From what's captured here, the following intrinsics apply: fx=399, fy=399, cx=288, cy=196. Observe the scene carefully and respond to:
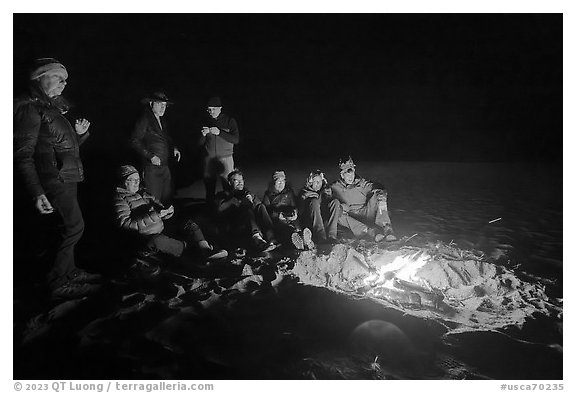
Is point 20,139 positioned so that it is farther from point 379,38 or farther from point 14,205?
point 379,38

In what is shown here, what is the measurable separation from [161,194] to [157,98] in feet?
2.64

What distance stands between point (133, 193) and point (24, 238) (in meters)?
0.97

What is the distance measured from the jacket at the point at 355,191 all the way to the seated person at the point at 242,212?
672mm

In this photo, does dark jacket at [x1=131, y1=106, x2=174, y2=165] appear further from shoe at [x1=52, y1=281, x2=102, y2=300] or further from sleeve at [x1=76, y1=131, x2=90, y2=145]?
shoe at [x1=52, y1=281, x2=102, y2=300]

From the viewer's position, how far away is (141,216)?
125 inches

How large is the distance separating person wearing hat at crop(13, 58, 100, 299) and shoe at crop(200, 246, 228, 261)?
844mm

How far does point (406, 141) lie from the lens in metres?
3.63

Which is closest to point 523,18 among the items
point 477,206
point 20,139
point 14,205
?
point 477,206

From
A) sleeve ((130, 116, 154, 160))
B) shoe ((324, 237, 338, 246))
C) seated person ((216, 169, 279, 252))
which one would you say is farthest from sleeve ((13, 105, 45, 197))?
shoe ((324, 237, 338, 246))

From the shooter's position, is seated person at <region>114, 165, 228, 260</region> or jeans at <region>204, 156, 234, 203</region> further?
jeans at <region>204, 156, 234, 203</region>

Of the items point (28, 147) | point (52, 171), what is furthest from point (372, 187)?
point (28, 147)

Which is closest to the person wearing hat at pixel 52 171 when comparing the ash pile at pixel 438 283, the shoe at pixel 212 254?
the shoe at pixel 212 254

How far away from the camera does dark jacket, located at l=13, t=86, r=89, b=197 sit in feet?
9.61

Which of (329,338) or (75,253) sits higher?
(75,253)
